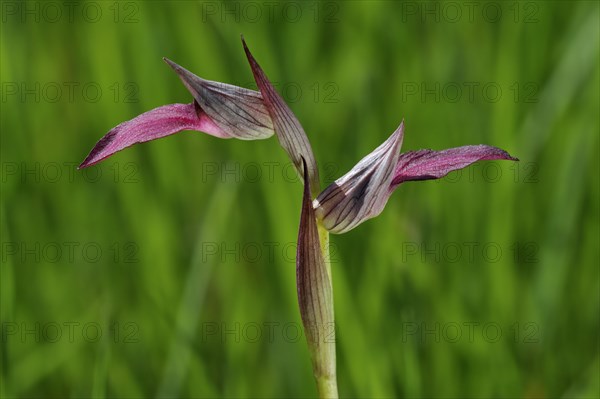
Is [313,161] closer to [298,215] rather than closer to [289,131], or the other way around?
[289,131]

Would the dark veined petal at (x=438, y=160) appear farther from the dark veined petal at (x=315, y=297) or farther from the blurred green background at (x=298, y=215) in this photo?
the blurred green background at (x=298, y=215)

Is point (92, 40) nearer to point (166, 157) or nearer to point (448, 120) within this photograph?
point (166, 157)

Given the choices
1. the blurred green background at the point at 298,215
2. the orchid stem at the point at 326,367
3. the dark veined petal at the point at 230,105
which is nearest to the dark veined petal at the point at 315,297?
the orchid stem at the point at 326,367

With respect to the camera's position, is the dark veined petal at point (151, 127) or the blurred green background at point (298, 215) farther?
the blurred green background at point (298, 215)

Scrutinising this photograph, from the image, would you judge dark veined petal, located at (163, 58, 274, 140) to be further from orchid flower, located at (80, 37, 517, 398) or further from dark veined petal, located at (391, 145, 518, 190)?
dark veined petal, located at (391, 145, 518, 190)

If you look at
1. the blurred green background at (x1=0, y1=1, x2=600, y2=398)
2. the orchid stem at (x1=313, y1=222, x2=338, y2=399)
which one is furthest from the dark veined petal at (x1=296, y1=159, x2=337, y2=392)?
the blurred green background at (x1=0, y1=1, x2=600, y2=398)

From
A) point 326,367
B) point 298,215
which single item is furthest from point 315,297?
point 298,215

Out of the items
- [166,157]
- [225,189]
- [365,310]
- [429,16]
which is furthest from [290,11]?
[365,310]
